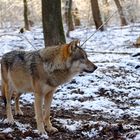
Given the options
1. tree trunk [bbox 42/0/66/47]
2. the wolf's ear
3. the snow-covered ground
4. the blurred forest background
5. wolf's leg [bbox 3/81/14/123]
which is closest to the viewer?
the wolf's ear

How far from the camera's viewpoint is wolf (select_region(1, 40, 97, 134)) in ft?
19.9

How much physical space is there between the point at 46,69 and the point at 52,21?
5834 millimetres

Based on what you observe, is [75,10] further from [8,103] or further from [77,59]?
[77,59]

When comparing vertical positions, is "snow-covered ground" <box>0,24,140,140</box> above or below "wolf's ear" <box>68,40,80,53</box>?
below

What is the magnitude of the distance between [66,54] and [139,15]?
47.4 meters

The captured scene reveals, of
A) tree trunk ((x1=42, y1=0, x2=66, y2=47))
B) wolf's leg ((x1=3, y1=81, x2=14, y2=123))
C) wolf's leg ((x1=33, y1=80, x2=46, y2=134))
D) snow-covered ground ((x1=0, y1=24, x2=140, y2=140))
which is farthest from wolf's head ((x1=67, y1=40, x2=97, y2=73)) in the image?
tree trunk ((x1=42, y1=0, x2=66, y2=47))

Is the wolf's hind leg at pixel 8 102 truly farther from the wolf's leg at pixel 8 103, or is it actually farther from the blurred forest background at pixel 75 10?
the blurred forest background at pixel 75 10

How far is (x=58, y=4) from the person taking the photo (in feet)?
38.4

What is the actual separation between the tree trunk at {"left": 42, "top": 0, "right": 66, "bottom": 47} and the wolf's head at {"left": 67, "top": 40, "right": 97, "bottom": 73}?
5.62 m

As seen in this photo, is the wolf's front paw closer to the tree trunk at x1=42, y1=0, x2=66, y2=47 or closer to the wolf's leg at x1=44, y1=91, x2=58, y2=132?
the wolf's leg at x1=44, y1=91, x2=58, y2=132

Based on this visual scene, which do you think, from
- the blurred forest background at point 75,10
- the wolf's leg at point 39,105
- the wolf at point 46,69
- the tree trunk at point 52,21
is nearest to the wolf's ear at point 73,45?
the wolf at point 46,69

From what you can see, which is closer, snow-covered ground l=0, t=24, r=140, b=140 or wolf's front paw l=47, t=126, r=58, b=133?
wolf's front paw l=47, t=126, r=58, b=133

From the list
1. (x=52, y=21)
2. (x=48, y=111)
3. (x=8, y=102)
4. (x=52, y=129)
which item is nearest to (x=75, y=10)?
(x=52, y=21)

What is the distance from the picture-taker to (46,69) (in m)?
6.14
